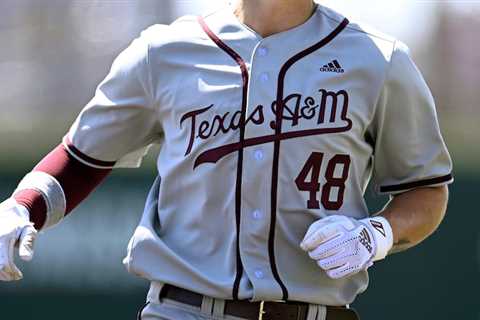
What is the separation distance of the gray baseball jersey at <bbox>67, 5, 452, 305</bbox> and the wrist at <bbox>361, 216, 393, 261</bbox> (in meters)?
0.09

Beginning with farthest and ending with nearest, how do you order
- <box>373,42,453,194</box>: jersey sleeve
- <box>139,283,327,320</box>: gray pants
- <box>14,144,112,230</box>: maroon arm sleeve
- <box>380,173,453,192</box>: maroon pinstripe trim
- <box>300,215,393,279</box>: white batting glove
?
<box>14,144,112,230</box>: maroon arm sleeve, <box>380,173,453,192</box>: maroon pinstripe trim, <box>373,42,453,194</box>: jersey sleeve, <box>139,283,327,320</box>: gray pants, <box>300,215,393,279</box>: white batting glove

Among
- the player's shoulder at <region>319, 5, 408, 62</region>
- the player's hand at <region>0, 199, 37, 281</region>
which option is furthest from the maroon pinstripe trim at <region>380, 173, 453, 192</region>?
the player's hand at <region>0, 199, 37, 281</region>

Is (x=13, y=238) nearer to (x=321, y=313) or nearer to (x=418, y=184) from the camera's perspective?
(x=321, y=313)

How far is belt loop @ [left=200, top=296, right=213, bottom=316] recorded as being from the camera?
389 cm

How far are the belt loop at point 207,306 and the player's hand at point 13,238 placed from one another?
51 cm

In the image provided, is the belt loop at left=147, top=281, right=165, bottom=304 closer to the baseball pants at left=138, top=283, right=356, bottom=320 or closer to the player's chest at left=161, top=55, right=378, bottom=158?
the baseball pants at left=138, top=283, right=356, bottom=320

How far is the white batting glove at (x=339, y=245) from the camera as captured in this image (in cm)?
378

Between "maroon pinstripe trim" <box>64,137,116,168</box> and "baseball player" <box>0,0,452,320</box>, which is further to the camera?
"maroon pinstripe trim" <box>64,137,116,168</box>

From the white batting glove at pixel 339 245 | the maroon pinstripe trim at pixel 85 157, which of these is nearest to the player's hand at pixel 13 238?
the maroon pinstripe trim at pixel 85 157

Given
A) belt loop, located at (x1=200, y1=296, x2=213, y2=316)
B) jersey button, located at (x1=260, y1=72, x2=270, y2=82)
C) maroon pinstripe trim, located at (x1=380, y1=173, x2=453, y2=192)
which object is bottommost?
belt loop, located at (x1=200, y1=296, x2=213, y2=316)

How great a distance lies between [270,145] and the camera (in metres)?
3.91

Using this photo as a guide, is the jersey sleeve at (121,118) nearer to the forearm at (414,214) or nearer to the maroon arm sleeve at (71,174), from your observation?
the maroon arm sleeve at (71,174)

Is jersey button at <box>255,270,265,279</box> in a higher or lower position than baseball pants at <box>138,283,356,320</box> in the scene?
higher

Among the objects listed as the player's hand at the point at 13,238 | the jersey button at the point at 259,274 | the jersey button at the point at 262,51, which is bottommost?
the jersey button at the point at 259,274
